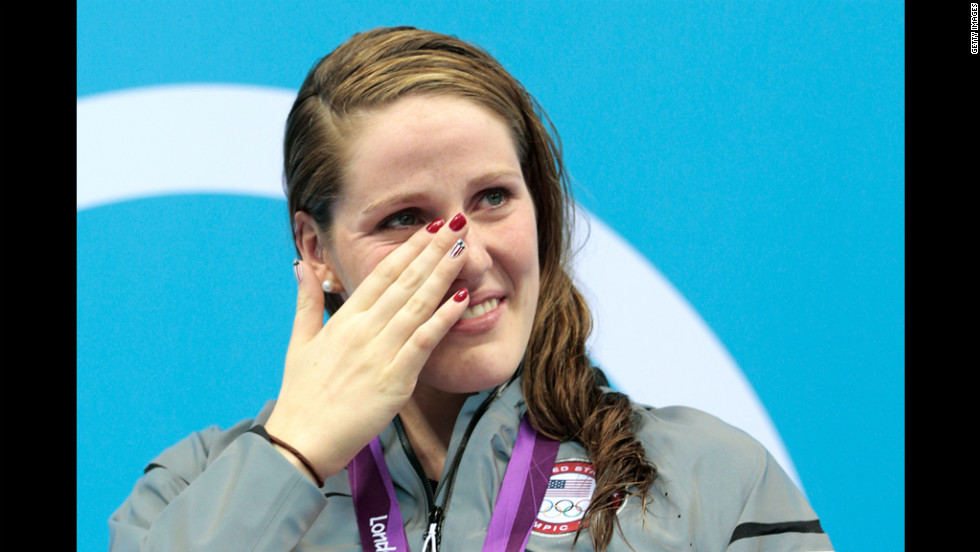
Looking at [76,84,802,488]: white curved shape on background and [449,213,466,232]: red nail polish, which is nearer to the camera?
[449,213,466,232]: red nail polish

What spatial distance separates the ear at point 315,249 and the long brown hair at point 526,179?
0.03 metres

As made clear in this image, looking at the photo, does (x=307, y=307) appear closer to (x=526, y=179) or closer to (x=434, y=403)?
(x=434, y=403)

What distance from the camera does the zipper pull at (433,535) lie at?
4.99ft

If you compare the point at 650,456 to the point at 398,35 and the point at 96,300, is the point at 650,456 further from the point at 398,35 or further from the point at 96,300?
the point at 96,300

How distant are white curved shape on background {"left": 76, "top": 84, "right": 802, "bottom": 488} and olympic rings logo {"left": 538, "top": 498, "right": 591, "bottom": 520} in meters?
0.78

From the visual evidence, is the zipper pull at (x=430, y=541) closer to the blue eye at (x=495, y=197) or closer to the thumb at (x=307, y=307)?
the thumb at (x=307, y=307)

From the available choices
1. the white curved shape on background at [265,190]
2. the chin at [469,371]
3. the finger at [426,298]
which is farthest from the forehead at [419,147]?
the white curved shape on background at [265,190]

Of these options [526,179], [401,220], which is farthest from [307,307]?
[526,179]

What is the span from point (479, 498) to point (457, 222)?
1.46ft

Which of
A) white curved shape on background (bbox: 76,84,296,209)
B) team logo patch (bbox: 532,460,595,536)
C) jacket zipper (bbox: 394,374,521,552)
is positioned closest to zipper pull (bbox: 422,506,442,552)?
jacket zipper (bbox: 394,374,521,552)

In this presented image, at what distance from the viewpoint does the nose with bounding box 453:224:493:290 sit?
1515mm

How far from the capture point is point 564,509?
154cm

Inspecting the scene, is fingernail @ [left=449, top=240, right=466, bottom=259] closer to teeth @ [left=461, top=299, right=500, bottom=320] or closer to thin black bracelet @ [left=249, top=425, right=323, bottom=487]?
teeth @ [left=461, top=299, right=500, bottom=320]

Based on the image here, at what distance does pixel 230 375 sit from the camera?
237 centimetres
